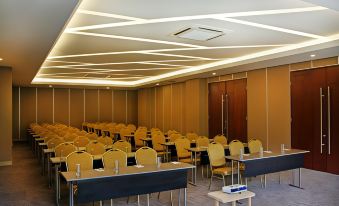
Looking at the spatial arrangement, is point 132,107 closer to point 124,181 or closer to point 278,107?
point 278,107

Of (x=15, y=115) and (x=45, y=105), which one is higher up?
(x=45, y=105)

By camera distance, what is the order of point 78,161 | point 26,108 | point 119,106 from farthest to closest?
point 119,106, point 26,108, point 78,161

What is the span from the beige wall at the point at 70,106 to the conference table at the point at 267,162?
1420 centimetres

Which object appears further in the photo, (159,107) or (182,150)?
(159,107)

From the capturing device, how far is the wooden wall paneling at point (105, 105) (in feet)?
64.0

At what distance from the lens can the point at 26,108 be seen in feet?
57.6

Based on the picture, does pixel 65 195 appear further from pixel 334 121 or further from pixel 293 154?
pixel 334 121

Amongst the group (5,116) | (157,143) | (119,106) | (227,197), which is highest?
(119,106)

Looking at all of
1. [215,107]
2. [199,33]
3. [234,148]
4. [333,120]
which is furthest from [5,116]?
[333,120]

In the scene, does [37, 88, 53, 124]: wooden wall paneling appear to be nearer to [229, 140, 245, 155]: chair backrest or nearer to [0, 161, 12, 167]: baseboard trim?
[0, 161, 12, 167]: baseboard trim

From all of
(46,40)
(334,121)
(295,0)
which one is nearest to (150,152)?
(46,40)

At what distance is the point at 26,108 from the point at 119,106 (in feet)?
17.9

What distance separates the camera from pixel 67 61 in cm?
999

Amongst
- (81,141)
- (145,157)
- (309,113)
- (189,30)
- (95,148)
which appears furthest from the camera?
(309,113)
